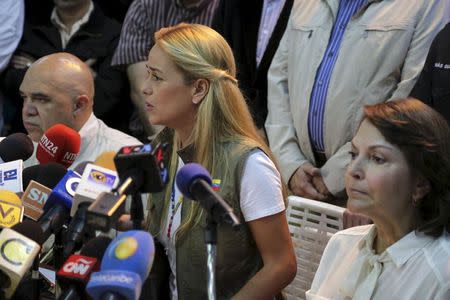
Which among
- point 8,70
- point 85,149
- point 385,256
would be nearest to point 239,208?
point 385,256

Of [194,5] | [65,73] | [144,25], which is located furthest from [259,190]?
[144,25]

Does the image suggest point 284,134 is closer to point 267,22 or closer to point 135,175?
point 267,22

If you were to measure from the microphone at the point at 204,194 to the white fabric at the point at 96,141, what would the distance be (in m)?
2.48

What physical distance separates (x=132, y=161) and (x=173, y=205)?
1.24 metres

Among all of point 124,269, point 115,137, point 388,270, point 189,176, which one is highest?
point 189,176

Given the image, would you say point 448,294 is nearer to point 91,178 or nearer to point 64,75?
point 91,178

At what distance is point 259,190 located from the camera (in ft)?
10.8

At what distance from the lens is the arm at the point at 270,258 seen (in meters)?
3.27

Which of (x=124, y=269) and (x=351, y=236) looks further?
(x=351, y=236)

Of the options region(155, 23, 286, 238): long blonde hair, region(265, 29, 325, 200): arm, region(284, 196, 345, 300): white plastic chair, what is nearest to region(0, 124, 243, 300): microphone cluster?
region(155, 23, 286, 238): long blonde hair

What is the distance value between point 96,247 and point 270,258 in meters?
0.87

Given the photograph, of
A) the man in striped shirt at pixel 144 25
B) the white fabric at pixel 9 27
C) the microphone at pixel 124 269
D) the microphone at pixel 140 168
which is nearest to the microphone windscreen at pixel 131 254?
the microphone at pixel 124 269

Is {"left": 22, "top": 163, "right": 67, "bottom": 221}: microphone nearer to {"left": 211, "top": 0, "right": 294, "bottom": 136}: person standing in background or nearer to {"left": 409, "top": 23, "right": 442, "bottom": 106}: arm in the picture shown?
{"left": 409, "top": 23, "right": 442, "bottom": 106}: arm

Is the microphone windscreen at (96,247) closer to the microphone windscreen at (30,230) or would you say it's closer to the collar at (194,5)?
the microphone windscreen at (30,230)
